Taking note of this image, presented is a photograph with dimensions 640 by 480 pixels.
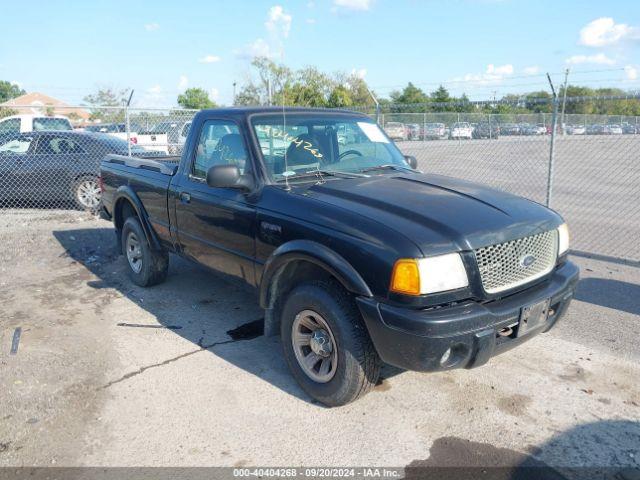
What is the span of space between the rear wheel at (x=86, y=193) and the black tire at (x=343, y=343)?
8.00 meters

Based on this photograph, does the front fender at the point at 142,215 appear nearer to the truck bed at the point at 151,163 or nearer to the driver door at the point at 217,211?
the truck bed at the point at 151,163

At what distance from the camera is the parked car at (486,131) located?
23.3 meters

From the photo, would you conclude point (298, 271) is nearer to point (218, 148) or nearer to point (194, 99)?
point (218, 148)

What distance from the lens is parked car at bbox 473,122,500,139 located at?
23.3m

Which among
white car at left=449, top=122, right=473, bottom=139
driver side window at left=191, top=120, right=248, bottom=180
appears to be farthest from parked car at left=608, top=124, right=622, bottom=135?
driver side window at left=191, top=120, right=248, bottom=180

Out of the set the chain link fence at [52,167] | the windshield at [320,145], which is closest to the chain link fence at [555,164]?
the windshield at [320,145]

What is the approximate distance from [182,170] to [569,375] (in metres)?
3.66

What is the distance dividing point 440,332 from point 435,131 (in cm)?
2251

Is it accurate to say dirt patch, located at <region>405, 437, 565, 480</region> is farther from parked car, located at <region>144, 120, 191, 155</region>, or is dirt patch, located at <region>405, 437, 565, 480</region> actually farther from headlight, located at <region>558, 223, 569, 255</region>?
parked car, located at <region>144, 120, 191, 155</region>

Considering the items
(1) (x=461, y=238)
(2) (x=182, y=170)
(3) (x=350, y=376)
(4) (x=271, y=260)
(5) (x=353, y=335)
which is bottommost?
(3) (x=350, y=376)

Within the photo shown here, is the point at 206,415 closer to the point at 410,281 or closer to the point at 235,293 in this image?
the point at 410,281

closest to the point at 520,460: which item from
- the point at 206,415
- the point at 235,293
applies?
the point at 206,415

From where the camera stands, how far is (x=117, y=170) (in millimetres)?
6223

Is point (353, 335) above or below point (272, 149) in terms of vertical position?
below
